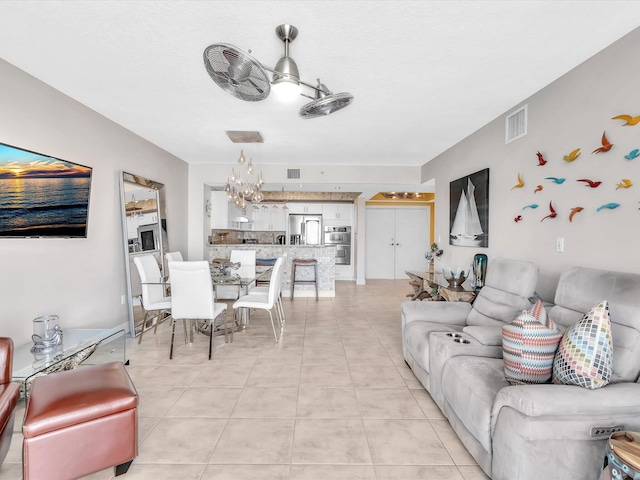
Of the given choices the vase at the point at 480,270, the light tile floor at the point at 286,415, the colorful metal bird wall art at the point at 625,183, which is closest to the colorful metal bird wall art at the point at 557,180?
the colorful metal bird wall art at the point at 625,183

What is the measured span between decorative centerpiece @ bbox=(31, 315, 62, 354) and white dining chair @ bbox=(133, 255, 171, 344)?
1145 millimetres

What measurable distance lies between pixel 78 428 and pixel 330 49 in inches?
100

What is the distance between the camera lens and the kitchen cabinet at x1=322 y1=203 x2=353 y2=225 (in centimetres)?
827

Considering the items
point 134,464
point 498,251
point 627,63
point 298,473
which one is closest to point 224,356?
point 134,464

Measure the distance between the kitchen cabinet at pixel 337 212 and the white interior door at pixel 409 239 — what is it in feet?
4.99

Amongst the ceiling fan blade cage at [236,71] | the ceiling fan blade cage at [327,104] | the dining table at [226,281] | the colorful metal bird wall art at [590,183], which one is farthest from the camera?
the dining table at [226,281]

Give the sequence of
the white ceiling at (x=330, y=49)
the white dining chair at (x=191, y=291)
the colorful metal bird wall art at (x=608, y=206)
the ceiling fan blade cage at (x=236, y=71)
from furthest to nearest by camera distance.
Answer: the white dining chair at (x=191, y=291), the colorful metal bird wall art at (x=608, y=206), the white ceiling at (x=330, y=49), the ceiling fan blade cage at (x=236, y=71)

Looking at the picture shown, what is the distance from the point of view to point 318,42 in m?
2.08

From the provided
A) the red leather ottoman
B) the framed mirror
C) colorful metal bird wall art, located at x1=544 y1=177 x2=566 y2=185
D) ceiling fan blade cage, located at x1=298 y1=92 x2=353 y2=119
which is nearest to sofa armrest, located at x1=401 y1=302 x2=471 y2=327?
colorful metal bird wall art, located at x1=544 y1=177 x2=566 y2=185

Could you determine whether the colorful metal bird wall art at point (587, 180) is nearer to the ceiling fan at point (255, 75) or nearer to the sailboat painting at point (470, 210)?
the sailboat painting at point (470, 210)

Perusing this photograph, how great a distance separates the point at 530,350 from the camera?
Answer: 5.37ft

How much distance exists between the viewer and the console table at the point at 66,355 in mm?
2080

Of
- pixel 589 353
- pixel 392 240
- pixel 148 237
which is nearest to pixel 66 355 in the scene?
pixel 148 237

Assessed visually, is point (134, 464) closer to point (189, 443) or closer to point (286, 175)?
point (189, 443)
